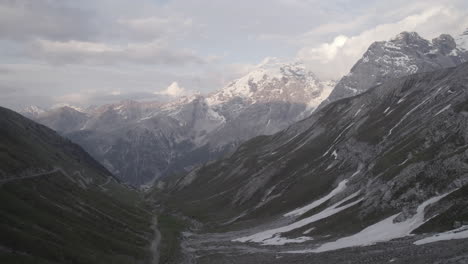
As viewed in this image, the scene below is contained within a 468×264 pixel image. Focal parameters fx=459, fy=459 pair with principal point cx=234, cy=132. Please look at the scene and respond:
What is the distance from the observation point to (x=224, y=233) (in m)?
125

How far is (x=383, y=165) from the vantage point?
330 ft

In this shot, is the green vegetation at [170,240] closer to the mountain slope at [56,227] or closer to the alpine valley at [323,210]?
the alpine valley at [323,210]

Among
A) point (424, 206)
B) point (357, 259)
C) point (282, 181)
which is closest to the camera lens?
point (357, 259)

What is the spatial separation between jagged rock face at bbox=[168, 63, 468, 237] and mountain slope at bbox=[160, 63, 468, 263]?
22cm

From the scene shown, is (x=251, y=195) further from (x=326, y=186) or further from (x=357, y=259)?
(x=357, y=259)

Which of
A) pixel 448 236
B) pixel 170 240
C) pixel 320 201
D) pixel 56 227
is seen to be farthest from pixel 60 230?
pixel 320 201

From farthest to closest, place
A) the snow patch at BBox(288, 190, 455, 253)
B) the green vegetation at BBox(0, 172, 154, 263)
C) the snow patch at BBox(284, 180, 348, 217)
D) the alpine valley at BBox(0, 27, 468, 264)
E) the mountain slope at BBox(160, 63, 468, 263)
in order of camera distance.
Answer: the snow patch at BBox(284, 180, 348, 217) < the mountain slope at BBox(160, 63, 468, 263) < the snow patch at BBox(288, 190, 455, 253) < the green vegetation at BBox(0, 172, 154, 263) < the alpine valley at BBox(0, 27, 468, 264)

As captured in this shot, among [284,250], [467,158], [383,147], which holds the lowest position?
[284,250]

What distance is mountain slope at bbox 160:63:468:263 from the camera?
66562mm

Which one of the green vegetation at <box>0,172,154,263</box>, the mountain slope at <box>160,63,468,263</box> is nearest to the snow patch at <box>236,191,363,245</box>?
the mountain slope at <box>160,63,468,263</box>

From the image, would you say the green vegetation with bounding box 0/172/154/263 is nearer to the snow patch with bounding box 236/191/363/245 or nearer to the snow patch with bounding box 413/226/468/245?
the snow patch with bounding box 236/191/363/245

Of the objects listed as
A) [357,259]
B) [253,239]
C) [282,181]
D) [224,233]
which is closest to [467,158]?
[357,259]

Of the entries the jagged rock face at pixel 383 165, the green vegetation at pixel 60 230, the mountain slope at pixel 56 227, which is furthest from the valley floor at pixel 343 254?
the green vegetation at pixel 60 230

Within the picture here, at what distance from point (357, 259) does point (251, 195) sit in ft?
393
